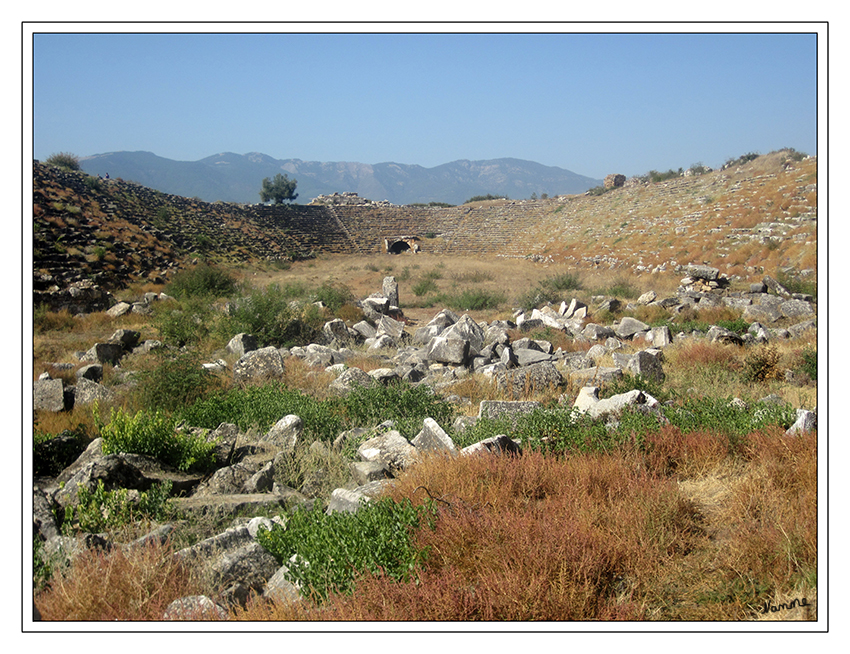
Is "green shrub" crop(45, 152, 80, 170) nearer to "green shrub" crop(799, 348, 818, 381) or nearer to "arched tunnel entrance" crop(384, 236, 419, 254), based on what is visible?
"arched tunnel entrance" crop(384, 236, 419, 254)

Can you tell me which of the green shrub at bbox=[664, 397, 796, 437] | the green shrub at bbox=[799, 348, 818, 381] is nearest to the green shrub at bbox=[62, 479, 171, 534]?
the green shrub at bbox=[664, 397, 796, 437]

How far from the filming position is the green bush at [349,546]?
3.09 m

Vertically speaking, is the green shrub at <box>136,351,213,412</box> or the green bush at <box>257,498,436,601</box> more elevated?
the green shrub at <box>136,351,213,412</box>

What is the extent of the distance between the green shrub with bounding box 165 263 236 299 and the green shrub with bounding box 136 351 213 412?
11.2m

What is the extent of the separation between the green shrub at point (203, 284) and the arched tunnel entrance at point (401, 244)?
28534 mm

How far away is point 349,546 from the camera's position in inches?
127

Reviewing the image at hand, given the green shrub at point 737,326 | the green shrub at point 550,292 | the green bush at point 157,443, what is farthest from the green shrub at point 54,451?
the green shrub at point 550,292

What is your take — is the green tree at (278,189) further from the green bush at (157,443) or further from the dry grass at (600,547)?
the dry grass at (600,547)

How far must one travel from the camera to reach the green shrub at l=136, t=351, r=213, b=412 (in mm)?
7875

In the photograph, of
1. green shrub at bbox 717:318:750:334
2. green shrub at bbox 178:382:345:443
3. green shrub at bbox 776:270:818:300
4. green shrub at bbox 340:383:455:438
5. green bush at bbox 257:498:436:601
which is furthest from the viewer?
green shrub at bbox 776:270:818:300

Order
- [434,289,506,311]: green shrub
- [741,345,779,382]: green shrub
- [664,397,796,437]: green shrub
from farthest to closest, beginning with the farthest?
[434,289,506,311]: green shrub < [741,345,779,382]: green shrub < [664,397,796,437]: green shrub

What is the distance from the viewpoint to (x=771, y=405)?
576cm

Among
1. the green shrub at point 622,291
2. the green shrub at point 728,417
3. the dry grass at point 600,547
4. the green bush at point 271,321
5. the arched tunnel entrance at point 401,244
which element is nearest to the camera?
the dry grass at point 600,547

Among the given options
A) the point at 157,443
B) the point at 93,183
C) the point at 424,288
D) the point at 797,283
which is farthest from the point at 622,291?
the point at 93,183
